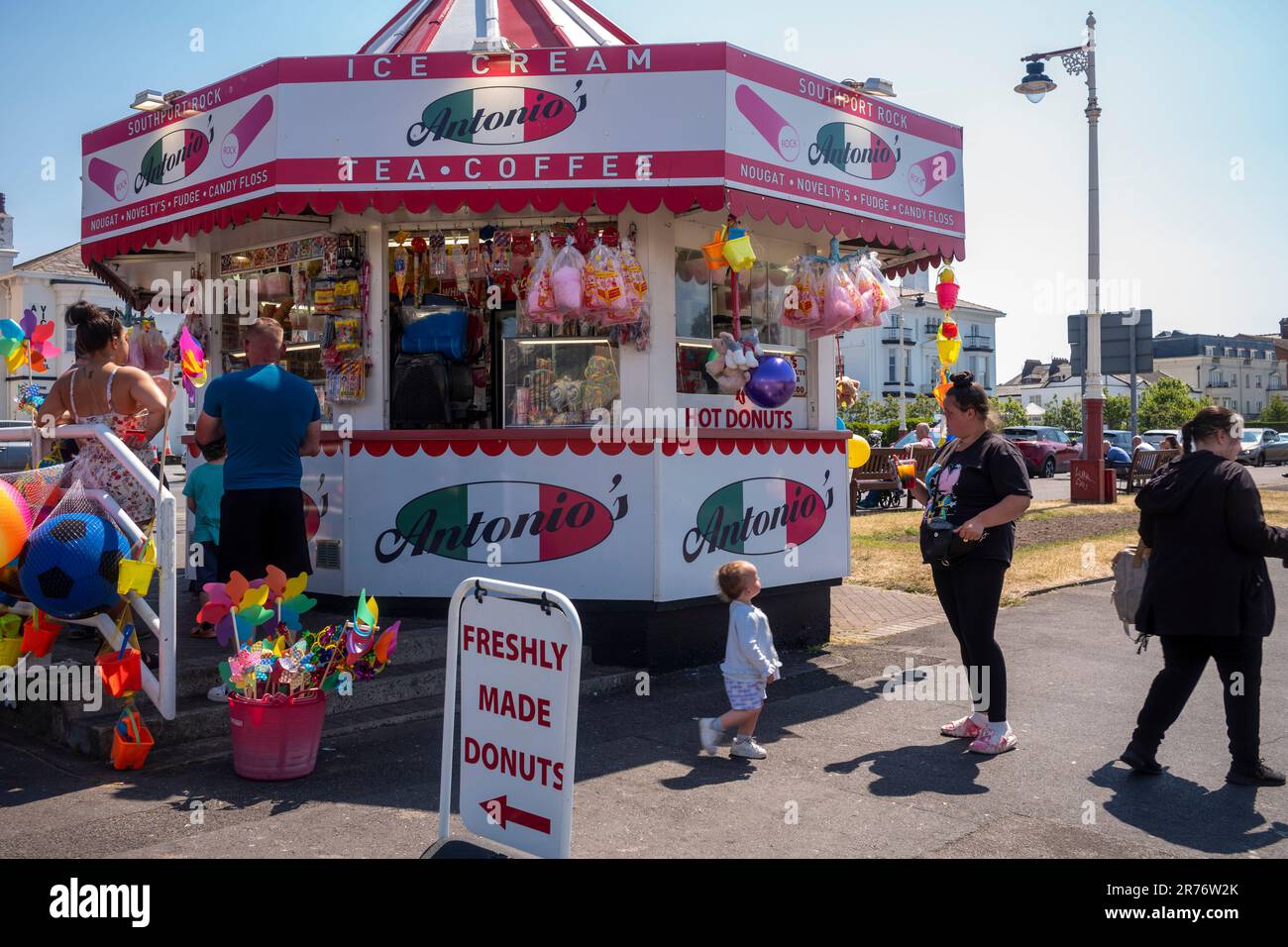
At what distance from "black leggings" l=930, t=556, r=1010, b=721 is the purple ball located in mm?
2365

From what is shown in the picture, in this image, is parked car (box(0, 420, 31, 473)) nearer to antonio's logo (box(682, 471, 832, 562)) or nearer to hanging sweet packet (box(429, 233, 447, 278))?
hanging sweet packet (box(429, 233, 447, 278))

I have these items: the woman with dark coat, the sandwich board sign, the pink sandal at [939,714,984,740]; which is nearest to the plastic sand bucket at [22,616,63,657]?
the sandwich board sign

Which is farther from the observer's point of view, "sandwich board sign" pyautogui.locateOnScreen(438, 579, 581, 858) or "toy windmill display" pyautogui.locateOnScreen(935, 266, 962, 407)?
"toy windmill display" pyautogui.locateOnScreen(935, 266, 962, 407)

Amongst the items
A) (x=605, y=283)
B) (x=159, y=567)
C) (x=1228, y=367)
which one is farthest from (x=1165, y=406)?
(x=159, y=567)

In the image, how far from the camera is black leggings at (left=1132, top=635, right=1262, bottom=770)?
5281 mm

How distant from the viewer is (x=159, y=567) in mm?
5648

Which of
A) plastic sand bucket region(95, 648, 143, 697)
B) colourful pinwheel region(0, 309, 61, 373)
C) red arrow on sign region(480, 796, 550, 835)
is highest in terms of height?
colourful pinwheel region(0, 309, 61, 373)

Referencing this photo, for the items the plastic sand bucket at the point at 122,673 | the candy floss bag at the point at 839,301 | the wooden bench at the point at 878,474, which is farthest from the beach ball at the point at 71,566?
the wooden bench at the point at 878,474

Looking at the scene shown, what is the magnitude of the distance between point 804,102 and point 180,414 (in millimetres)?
37051

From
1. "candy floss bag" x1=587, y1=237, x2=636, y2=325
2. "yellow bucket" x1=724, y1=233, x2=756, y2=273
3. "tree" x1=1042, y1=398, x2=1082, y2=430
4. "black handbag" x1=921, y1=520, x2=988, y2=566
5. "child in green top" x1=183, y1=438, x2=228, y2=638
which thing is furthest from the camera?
"tree" x1=1042, y1=398, x2=1082, y2=430

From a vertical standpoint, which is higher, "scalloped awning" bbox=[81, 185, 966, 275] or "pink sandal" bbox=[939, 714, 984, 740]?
"scalloped awning" bbox=[81, 185, 966, 275]

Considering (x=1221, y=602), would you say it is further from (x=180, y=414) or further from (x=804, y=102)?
(x=180, y=414)

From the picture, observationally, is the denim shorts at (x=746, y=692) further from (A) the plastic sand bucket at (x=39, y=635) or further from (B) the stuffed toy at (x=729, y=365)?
(A) the plastic sand bucket at (x=39, y=635)

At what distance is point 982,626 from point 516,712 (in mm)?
3077
